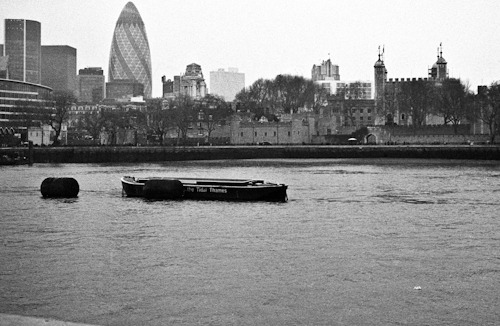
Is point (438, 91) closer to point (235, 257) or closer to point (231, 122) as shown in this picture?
point (231, 122)

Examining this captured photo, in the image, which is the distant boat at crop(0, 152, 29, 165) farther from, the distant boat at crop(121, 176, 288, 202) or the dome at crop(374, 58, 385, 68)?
the dome at crop(374, 58, 385, 68)

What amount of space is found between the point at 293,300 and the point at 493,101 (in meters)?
124

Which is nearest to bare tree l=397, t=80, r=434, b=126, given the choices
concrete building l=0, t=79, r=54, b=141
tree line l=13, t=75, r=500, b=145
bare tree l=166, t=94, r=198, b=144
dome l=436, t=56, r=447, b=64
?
tree line l=13, t=75, r=500, b=145

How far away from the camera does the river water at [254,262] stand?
730 inches

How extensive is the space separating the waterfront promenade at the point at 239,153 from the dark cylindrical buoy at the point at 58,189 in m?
63.2

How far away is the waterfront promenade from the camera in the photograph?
11694 cm

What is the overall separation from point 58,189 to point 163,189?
7.34m

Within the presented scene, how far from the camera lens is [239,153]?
421 feet

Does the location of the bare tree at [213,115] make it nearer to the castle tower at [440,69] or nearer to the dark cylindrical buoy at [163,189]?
the castle tower at [440,69]

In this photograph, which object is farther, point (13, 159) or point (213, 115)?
point (213, 115)

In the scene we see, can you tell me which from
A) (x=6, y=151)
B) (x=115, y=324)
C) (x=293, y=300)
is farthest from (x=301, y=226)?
(x=6, y=151)

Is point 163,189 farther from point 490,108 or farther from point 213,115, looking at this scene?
point 213,115

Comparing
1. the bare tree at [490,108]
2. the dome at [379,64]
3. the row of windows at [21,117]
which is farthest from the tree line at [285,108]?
the dome at [379,64]

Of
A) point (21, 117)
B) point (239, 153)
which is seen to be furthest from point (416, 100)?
point (21, 117)
